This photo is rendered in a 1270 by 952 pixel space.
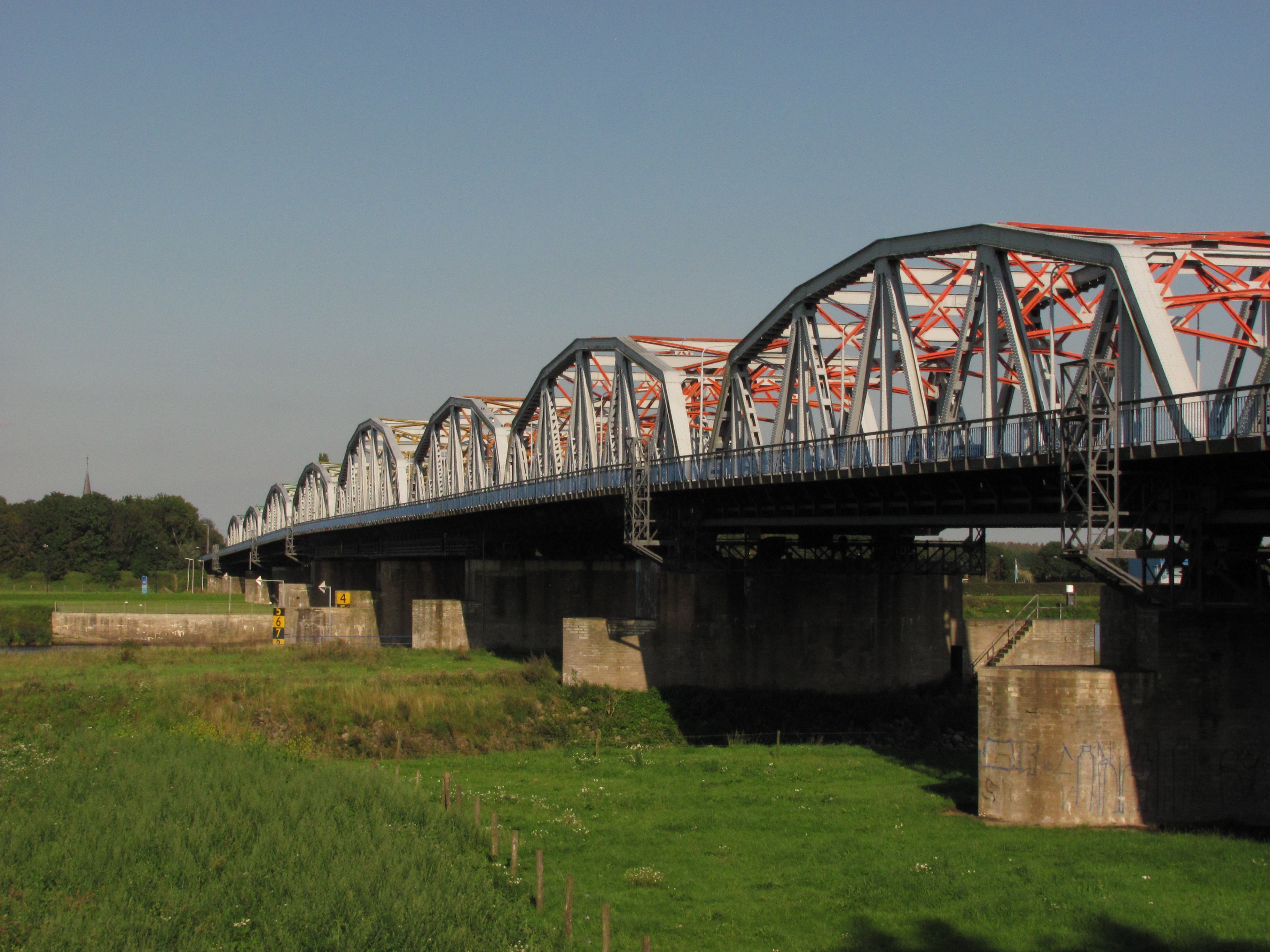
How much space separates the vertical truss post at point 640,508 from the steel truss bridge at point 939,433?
5.6 inches

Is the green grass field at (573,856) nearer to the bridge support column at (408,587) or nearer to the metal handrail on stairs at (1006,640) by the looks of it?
the metal handrail on stairs at (1006,640)

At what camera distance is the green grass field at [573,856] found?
1858cm

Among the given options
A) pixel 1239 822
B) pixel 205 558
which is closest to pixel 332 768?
pixel 1239 822

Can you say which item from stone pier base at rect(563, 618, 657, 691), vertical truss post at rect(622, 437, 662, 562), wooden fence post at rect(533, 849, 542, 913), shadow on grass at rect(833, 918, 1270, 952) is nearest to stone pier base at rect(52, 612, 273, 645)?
stone pier base at rect(563, 618, 657, 691)

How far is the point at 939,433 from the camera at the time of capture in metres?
32.1

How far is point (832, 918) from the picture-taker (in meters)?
19.8

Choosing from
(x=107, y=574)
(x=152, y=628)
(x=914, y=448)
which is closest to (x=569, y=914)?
(x=914, y=448)

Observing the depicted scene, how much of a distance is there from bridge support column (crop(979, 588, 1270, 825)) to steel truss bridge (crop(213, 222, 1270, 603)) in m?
1.23

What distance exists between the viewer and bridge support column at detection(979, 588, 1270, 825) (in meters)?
25.8

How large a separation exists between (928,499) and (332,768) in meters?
16.5

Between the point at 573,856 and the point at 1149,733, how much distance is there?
1153 cm

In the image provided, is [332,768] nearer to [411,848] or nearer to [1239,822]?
[411,848]

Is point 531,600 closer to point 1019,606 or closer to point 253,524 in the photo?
point 1019,606

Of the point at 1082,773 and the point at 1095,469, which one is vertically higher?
the point at 1095,469
